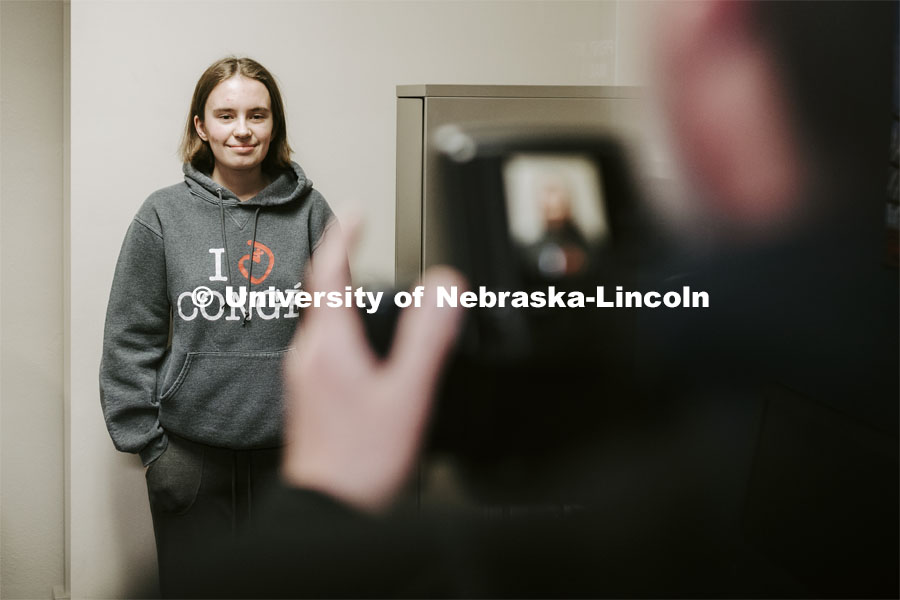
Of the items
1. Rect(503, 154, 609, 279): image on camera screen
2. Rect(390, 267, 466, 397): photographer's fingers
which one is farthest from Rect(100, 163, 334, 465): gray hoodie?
Rect(503, 154, 609, 279): image on camera screen

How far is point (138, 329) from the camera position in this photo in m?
1.01

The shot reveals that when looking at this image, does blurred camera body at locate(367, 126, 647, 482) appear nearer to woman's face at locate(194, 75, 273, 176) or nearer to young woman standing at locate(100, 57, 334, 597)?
young woman standing at locate(100, 57, 334, 597)

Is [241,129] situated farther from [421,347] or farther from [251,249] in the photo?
[421,347]

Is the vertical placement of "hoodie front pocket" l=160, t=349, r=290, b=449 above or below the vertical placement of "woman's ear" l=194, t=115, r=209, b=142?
below

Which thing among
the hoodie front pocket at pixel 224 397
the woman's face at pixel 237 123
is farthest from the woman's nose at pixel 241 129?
the hoodie front pocket at pixel 224 397

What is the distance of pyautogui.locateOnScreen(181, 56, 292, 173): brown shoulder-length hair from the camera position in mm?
1019

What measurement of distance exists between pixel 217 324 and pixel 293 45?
0.45 metres

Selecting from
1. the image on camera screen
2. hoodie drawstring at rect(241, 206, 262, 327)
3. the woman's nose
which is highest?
the woman's nose

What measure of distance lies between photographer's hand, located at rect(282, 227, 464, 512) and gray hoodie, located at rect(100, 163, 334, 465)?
32mm

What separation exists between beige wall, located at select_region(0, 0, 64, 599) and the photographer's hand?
16.8 inches

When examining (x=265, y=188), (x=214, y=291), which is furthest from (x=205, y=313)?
(x=265, y=188)

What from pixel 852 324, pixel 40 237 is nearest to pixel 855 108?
pixel 852 324

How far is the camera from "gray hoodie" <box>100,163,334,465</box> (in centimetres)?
100

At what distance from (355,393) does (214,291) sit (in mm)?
265
